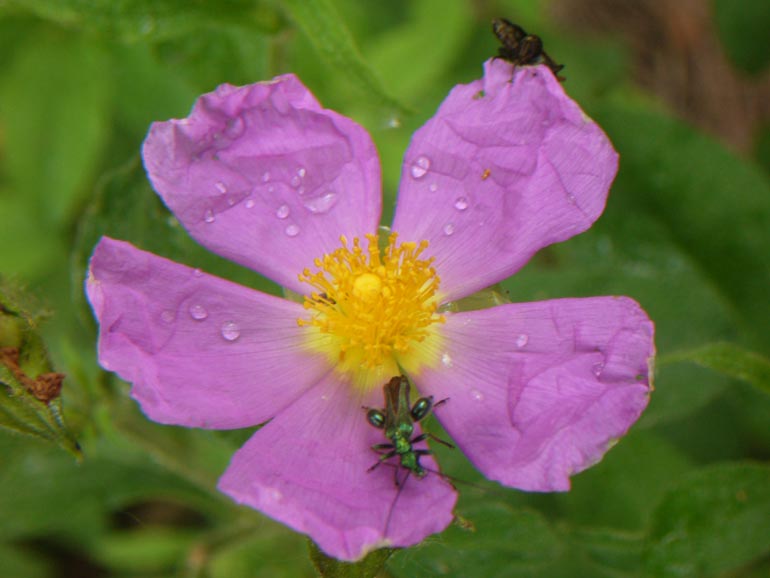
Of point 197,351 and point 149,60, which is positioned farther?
point 149,60

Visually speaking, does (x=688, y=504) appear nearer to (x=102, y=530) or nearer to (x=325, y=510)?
(x=325, y=510)

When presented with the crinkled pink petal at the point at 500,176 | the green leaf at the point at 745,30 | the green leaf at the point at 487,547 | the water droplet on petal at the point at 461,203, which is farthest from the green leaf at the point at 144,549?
the green leaf at the point at 745,30

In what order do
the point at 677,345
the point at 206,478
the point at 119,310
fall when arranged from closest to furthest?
the point at 119,310 < the point at 206,478 < the point at 677,345

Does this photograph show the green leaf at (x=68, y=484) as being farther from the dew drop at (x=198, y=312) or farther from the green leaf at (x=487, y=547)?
the green leaf at (x=487, y=547)

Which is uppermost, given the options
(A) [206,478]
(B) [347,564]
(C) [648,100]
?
(B) [347,564]

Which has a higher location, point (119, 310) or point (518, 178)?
point (518, 178)

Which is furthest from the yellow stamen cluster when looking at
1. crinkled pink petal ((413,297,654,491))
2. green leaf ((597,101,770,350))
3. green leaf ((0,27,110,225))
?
green leaf ((0,27,110,225))

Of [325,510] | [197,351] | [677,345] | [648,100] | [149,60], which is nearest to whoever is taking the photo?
[325,510]

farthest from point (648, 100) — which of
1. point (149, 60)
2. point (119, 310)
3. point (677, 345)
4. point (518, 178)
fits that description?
point (119, 310)
